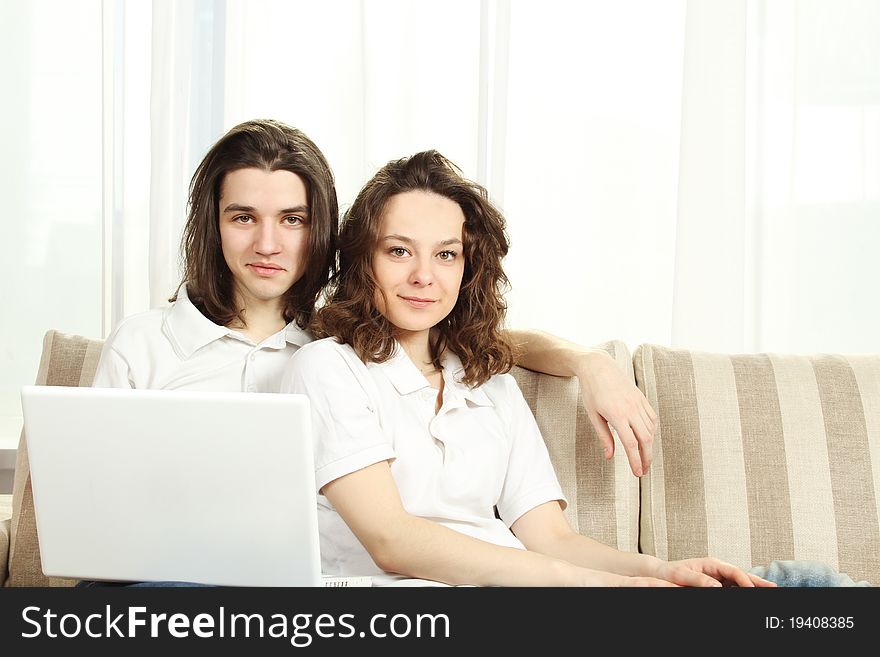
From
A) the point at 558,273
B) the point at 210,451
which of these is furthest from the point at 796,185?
the point at 210,451

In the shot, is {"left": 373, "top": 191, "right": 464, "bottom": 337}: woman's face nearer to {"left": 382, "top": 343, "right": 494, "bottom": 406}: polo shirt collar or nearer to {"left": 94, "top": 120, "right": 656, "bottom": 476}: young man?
{"left": 382, "top": 343, "right": 494, "bottom": 406}: polo shirt collar

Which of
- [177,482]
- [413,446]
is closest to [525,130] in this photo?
[413,446]

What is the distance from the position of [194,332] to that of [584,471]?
0.80m

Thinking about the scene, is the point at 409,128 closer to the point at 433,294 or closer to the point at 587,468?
the point at 433,294

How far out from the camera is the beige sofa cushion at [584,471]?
1761 mm

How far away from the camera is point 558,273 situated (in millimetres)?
2281

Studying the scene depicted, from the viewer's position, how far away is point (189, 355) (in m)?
1.62

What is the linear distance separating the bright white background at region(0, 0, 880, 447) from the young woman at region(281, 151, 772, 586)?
64 centimetres

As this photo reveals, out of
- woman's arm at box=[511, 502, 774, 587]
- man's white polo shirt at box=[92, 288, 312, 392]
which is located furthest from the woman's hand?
man's white polo shirt at box=[92, 288, 312, 392]

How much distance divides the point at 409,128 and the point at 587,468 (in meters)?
0.98

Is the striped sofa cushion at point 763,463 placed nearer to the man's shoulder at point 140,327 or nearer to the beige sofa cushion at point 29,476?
the man's shoulder at point 140,327

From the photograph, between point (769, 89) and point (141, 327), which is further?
point (769, 89)

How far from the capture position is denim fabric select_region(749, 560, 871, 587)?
4.69 ft

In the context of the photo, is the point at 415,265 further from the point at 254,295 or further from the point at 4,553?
the point at 4,553
